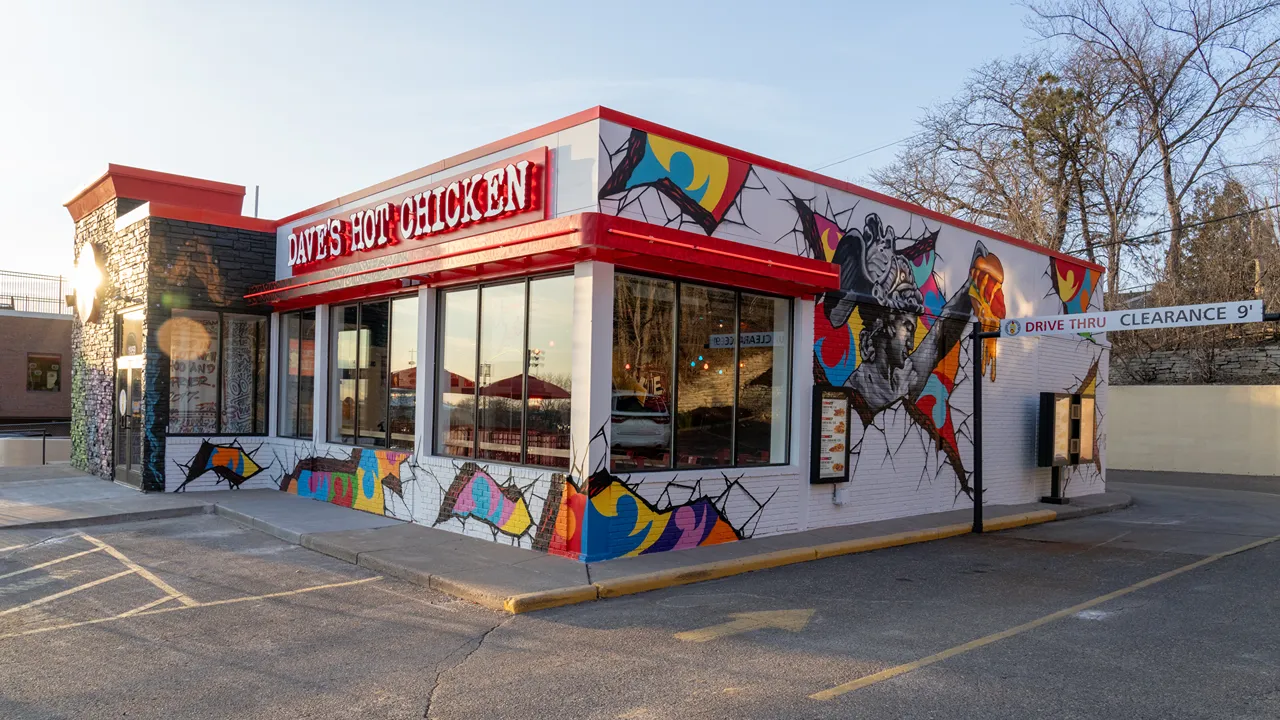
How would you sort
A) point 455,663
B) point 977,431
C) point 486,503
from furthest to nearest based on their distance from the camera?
point 977,431 < point 486,503 < point 455,663

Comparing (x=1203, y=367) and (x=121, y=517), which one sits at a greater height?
(x=1203, y=367)

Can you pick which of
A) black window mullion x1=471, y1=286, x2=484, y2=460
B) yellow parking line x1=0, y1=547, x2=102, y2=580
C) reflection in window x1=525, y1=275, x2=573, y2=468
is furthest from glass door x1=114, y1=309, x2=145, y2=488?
reflection in window x1=525, y1=275, x2=573, y2=468

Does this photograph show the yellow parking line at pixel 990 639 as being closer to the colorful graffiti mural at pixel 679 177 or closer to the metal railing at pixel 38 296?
the colorful graffiti mural at pixel 679 177

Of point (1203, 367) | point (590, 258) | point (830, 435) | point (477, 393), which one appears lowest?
point (830, 435)

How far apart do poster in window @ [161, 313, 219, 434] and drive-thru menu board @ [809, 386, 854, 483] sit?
1014 cm

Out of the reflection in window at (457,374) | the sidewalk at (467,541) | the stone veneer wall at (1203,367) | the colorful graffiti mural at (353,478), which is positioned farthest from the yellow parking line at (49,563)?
the stone veneer wall at (1203,367)

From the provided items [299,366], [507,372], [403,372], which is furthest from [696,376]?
[299,366]

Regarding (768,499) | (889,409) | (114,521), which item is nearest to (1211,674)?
(768,499)

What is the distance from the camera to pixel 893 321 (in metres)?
13.2

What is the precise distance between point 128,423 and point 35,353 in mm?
23328

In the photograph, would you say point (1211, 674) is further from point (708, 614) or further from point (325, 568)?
point (325, 568)

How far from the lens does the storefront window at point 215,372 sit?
14.8 metres

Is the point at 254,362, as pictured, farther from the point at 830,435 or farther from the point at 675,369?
the point at 830,435

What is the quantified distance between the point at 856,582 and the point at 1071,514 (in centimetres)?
777
